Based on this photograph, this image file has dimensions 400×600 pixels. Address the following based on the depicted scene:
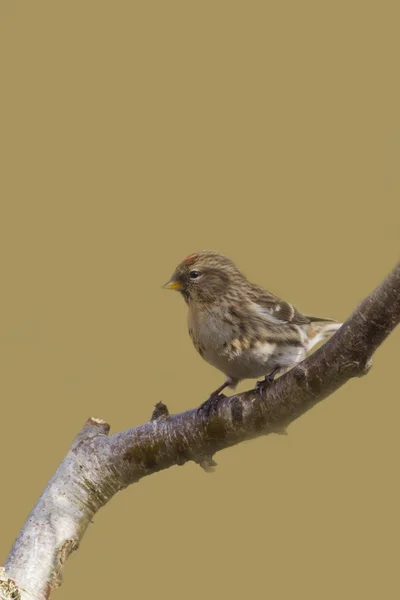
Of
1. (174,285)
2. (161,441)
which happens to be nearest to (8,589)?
(161,441)

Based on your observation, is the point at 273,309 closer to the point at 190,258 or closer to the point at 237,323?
the point at 237,323

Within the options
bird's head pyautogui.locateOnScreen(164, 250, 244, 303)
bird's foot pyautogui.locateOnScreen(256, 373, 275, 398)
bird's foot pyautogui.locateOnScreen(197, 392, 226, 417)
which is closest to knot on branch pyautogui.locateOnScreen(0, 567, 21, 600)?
bird's foot pyautogui.locateOnScreen(197, 392, 226, 417)

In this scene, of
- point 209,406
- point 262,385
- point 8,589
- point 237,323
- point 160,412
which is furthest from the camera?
point 237,323

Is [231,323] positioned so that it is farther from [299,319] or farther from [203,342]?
[299,319]

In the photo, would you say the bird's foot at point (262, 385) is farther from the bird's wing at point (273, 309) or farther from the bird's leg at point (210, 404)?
the bird's wing at point (273, 309)

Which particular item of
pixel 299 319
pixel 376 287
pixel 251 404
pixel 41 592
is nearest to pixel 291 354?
pixel 299 319

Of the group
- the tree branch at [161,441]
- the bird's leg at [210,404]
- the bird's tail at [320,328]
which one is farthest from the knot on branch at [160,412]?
A: the bird's tail at [320,328]

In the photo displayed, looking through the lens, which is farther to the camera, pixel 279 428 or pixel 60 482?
pixel 60 482

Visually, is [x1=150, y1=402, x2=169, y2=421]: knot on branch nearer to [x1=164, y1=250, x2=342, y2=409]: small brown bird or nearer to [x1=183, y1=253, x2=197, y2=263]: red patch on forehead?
[x1=164, y1=250, x2=342, y2=409]: small brown bird
